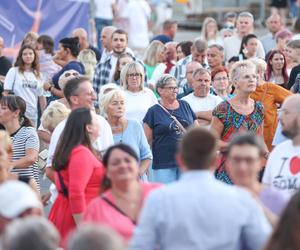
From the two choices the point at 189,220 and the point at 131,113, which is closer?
the point at 189,220

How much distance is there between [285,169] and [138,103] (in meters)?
4.95

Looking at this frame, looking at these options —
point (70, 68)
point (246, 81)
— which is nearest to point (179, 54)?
point (70, 68)

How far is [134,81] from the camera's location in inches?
514

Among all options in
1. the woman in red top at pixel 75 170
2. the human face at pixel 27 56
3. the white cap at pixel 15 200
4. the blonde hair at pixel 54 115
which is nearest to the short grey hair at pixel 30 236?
the white cap at pixel 15 200

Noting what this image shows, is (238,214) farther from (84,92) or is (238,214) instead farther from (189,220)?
(84,92)

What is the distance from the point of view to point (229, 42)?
18641 mm

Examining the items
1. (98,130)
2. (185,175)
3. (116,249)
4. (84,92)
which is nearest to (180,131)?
(84,92)

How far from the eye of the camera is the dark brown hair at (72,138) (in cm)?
894

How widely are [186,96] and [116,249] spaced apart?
7.87m

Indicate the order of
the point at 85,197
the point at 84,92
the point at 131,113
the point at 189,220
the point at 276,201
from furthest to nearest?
the point at 131,113 < the point at 84,92 < the point at 85,197 < the point at 276,201 < the point at 189,220

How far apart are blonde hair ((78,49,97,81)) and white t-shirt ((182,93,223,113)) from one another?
13.7ft

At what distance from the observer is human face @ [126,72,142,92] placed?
1305 centimetres

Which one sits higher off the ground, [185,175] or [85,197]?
[185,175]

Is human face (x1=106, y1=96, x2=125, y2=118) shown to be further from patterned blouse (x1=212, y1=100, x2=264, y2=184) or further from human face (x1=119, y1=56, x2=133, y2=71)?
human face (x1=119, y1=56, x2=133, y2=71)
